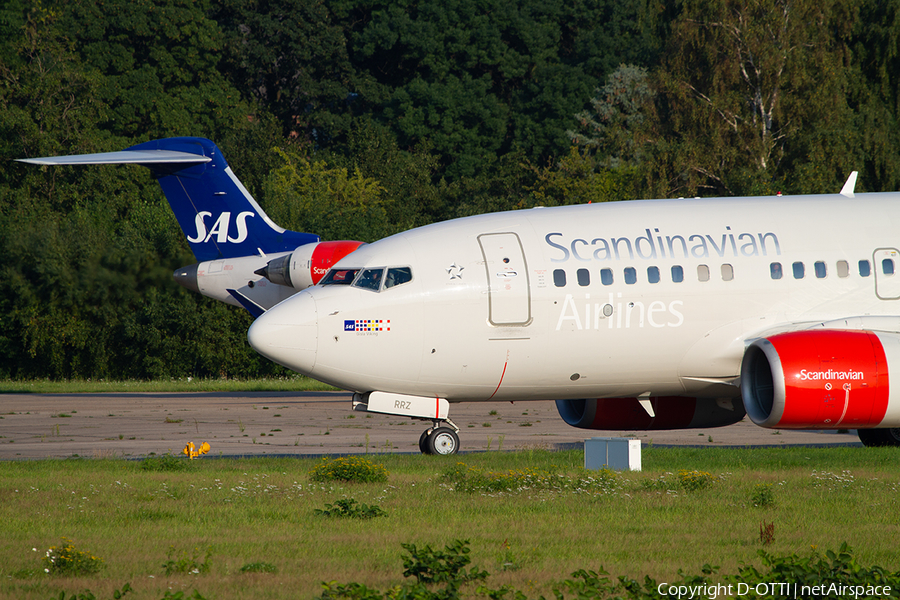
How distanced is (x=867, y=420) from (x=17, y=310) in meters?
32.7

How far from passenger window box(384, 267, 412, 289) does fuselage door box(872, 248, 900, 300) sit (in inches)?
297

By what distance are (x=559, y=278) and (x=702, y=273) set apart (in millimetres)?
2301

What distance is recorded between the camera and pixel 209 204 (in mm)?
31984

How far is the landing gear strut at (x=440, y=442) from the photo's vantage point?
56.6ft

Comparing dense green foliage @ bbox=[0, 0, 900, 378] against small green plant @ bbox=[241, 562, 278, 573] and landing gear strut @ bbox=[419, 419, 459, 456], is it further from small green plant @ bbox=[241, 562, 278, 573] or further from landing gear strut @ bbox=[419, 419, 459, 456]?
small green plant @ bbox=[241, 562, 278, 573]

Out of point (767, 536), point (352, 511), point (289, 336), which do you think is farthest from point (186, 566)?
point (289, 336)

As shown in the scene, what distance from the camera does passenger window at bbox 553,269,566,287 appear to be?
668 inches

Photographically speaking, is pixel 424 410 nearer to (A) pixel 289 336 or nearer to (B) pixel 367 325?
(B) pixel 367 325

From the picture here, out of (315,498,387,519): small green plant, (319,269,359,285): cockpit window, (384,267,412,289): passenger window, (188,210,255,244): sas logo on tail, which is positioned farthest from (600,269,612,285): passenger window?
(188,210,255,244): sas logo on tail

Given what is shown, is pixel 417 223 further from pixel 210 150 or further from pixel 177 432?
pixel 177 432


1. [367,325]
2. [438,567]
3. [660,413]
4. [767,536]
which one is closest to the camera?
[438,567]

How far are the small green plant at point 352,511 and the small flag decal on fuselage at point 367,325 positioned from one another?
509 cm

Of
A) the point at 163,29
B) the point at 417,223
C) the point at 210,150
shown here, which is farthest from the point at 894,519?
the point at 163,29

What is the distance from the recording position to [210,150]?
3200 centimetres
